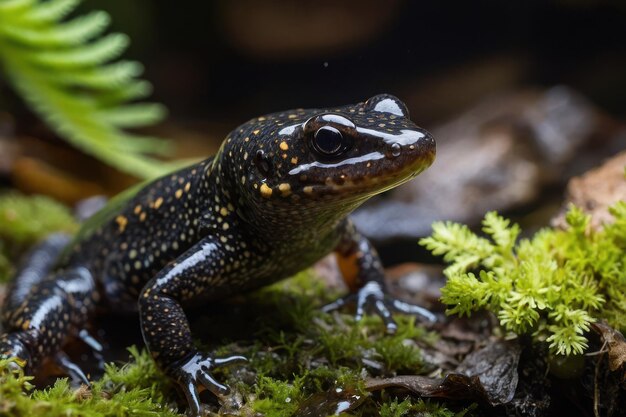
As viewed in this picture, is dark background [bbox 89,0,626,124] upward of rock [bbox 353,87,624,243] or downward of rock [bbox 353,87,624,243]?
upward

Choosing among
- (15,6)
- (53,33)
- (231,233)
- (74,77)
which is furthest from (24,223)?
(231,233)

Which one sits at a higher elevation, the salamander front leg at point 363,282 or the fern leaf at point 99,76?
the fern leaf at point 99,76

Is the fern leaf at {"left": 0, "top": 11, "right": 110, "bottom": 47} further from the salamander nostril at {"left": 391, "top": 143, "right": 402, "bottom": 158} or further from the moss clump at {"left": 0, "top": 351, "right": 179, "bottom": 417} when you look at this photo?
the salamander nostril at {"left": 391, "top": 143, "right": 402, "bottom": 158}

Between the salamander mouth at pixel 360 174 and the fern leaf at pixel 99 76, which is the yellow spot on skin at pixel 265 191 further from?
the fern leaf at pixel 99 76

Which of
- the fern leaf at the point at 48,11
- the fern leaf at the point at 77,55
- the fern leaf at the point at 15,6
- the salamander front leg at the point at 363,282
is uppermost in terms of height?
the fern leaf at the point at 15,6

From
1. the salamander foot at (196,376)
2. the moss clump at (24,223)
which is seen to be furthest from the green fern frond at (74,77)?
the salamander foot at (196,376)

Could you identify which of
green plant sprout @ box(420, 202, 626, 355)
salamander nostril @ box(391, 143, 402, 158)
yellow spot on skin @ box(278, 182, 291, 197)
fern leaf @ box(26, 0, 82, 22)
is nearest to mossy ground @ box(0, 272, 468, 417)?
green plant sprout @ box(420, 202, 626, 355)

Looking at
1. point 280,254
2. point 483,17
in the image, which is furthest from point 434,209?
point 280,254

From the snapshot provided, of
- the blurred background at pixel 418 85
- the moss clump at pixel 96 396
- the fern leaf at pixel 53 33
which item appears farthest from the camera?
the blurred background at pixel 418 85
